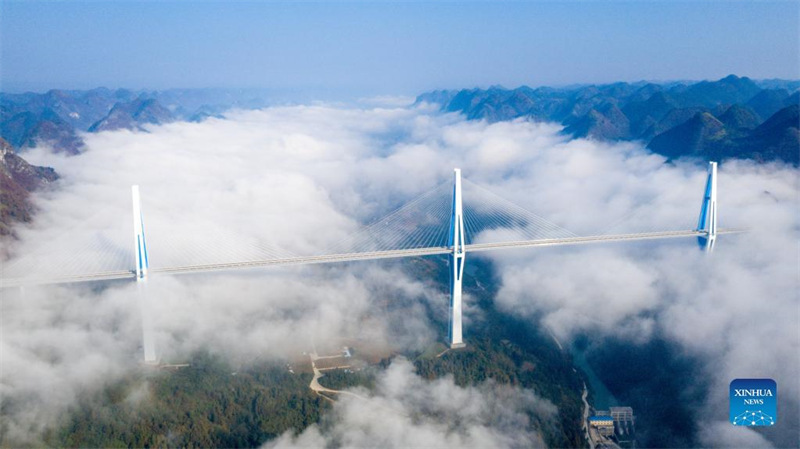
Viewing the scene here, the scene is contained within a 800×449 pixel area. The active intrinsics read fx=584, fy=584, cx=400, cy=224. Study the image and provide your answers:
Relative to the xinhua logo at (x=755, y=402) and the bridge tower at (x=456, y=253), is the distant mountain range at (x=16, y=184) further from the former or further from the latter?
the xinhua logo at (x=755, y=402)

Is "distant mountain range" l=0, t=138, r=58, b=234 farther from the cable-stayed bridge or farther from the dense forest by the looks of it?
the dense forest

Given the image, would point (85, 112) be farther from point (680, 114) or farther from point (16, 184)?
point (680, 114)

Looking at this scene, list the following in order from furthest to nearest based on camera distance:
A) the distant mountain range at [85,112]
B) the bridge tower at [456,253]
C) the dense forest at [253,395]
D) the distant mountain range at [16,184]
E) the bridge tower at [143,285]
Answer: the distant mountain range at [85,112], the distant mountain range at [16,184], the bridge tower at [456,253], the bridge tower at [143,285], the dense forest at [253,395]

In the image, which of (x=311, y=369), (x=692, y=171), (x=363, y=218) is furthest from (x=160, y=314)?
(x=692, y=171)

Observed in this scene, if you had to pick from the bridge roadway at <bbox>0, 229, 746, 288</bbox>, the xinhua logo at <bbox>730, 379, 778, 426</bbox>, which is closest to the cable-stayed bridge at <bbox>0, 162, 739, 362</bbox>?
the bridge roadway at <bbox>0, 229, 746, 288</bbox>

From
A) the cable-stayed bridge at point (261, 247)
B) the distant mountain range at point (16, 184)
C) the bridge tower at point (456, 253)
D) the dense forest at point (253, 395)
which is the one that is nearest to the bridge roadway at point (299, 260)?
the cable-stayed bridge at point (261, 247)

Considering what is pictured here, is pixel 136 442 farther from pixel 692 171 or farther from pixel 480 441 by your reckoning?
pixel 692 171
